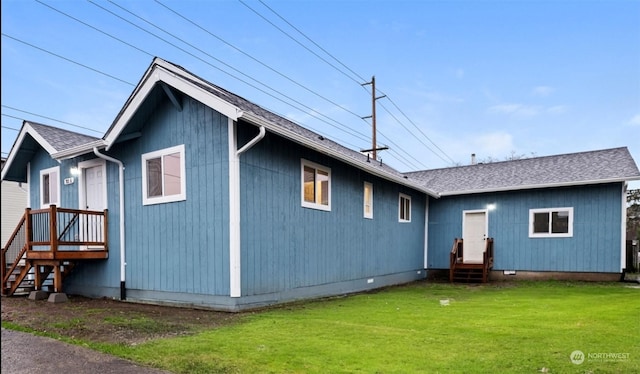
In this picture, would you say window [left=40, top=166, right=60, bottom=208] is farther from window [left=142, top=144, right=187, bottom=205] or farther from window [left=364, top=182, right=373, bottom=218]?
window [left=364, top=182, right=373, bottom=218]

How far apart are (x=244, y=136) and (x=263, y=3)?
783 cm

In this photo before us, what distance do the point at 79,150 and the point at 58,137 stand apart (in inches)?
95.0

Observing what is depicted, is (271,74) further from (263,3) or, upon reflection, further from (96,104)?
(96,104)

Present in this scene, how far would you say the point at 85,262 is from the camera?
373 inches

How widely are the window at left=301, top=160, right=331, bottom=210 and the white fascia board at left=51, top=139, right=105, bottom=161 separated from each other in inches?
181

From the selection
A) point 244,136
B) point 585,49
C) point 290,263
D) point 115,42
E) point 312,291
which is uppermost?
point 115,42

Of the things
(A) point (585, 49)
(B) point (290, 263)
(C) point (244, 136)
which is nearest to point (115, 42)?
(C) point (244, 136)

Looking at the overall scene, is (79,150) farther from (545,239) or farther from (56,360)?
(545,239)

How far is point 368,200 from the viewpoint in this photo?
11.1 metres

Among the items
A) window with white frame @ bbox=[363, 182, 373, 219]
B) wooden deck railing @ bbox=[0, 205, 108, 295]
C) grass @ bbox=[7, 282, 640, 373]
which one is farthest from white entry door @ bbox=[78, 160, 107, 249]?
window with white frame @ bbox=[363, 182, 373, 219]

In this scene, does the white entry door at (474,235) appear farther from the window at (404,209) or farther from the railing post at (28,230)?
the railing post at (28,230)

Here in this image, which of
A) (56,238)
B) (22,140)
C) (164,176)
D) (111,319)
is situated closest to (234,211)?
(164,176)
